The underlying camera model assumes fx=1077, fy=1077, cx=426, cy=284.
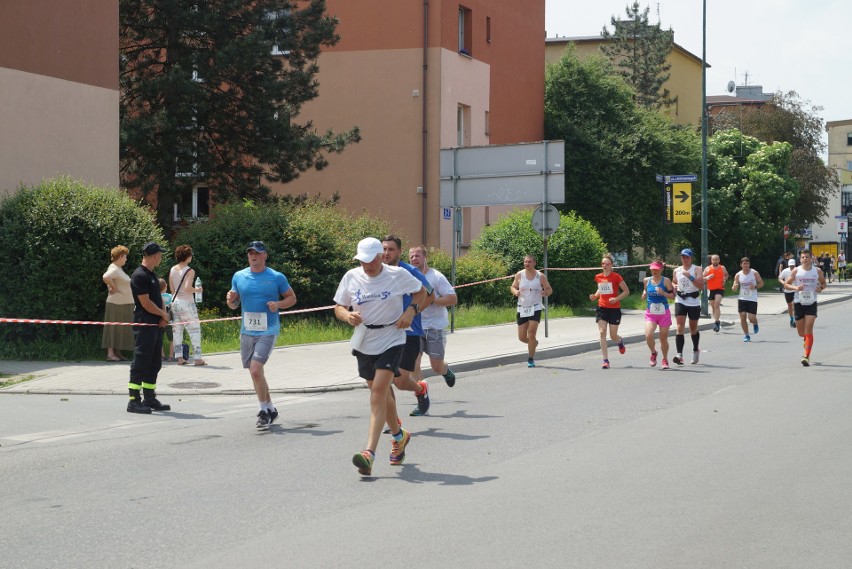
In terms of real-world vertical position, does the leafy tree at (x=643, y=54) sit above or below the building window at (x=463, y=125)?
above

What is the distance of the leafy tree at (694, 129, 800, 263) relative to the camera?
47.4 meters

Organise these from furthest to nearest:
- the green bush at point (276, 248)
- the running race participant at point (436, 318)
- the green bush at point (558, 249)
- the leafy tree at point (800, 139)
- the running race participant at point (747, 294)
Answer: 1. the leafy tree at point (800, 139)
2. the green bush at point (558, 249)
3. the running race participant at point (747, 294)
4. the green bush at point (276, 248)
5. the running race participant at point (436, 318)

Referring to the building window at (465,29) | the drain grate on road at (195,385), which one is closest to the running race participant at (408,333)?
the drain grate on road at (195,385)

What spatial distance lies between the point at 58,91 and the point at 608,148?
81.5 feet

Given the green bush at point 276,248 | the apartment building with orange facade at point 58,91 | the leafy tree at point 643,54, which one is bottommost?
the green bush at point 276,248

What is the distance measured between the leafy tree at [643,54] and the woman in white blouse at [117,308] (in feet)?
171

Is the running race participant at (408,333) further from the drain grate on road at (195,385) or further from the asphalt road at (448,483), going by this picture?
the drain grate on road at (195,385)

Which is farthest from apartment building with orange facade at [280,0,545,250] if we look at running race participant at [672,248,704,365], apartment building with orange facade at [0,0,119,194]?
running race participant at [672,248,704,365]

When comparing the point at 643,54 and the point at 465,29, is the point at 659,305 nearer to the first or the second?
the point at 465,29

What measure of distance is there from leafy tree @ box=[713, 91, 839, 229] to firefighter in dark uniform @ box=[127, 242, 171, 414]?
47.7 metres

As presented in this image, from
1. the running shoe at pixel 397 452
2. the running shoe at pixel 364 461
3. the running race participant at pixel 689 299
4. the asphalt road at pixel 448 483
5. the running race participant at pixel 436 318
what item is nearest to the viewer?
the asphalt road at pixel 448 483

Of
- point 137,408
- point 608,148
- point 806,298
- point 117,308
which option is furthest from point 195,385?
point 608,148

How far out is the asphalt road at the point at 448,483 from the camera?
19.0 feet

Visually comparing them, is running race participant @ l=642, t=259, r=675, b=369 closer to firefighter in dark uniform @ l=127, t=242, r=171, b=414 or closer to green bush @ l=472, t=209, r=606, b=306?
firefighter in dark uniform @ l=127, t=242, r=171, b=414
